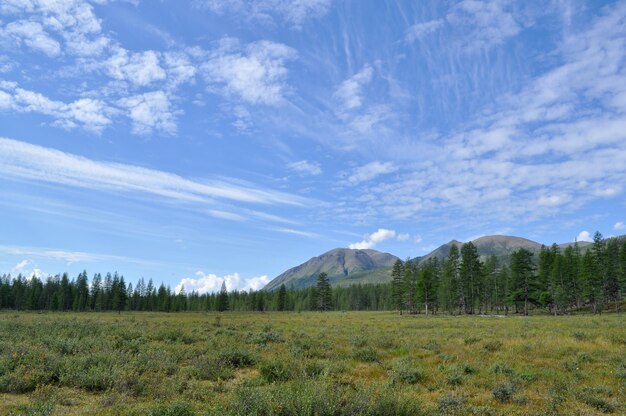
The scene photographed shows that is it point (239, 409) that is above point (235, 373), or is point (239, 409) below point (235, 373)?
above

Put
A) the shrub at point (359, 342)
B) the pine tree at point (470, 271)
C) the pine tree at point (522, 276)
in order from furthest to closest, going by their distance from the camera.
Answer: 1. the pine tree at point (470, 271)
2. the pine tree at point (522, 276)
3. the shrub at point (359, 342)

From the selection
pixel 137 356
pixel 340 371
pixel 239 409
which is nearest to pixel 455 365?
pixel 340 371

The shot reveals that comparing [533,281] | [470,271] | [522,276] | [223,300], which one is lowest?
[223,300]

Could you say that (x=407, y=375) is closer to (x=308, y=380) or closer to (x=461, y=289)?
(x=308, y=380)

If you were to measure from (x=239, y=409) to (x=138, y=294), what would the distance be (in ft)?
474

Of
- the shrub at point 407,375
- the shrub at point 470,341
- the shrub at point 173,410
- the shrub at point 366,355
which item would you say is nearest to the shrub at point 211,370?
the shrub at point 173,410

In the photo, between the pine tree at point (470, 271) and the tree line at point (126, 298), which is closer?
the pine tree at point (470, 271)

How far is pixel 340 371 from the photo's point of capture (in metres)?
13.5

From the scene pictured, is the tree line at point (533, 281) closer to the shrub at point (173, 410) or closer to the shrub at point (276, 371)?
the shrub at point (276, 371)

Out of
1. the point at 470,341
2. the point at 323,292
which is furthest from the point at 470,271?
the point at 470,341

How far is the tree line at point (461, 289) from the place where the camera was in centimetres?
7550

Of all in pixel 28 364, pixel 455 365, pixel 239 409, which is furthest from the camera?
pixel 455 365

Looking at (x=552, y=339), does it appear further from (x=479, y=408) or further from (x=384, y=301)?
(x=384, y=301)

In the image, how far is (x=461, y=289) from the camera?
7931cm
